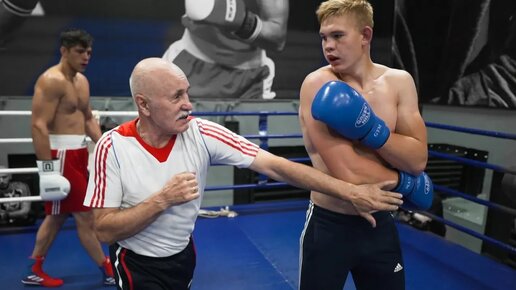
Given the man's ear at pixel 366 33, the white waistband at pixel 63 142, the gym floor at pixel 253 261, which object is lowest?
the gym floor at pixel 253 261

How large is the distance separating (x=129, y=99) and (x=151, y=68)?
2.84m

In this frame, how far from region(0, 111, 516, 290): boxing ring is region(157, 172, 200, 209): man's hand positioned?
1380mm

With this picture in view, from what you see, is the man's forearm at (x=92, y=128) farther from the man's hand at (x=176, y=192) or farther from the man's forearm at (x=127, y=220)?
the man's hand at (x=176, y=192)

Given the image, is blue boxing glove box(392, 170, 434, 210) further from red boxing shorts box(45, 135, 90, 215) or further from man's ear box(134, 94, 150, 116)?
red boxing shorts box(45, 135, 90, 215)

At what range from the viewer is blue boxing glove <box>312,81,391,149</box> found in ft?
3.57

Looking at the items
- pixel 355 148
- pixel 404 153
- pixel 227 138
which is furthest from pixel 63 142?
pixel 404 153

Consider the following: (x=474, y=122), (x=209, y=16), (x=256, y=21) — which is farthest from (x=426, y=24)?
(x=209, y=16)

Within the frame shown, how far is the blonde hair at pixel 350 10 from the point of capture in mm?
1139

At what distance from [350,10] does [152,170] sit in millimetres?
751

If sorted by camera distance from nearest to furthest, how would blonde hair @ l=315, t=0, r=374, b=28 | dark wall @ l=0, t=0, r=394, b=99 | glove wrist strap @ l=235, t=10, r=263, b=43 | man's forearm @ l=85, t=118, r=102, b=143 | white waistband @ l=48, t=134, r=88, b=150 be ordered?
blonde hair @ l=315, t=0, r=374, b=28 < white waistband @ l=48, t=134, r=88, b=150 < man's forearm @ l=85, t=118, r=102, b=143 < dark wall @ l=0, t=0, r=394, b=99 < glove wrist strap @ l=235, t=10, r=263, b=43

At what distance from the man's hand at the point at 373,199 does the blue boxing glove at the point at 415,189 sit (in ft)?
0.25

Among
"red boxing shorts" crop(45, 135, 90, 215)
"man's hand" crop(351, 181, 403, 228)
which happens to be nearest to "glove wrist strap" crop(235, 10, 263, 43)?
"red boxing shorts" crop(45, 135, 90, 215)

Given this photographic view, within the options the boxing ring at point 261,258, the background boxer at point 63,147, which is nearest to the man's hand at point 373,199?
the boxing ring at point 261,258

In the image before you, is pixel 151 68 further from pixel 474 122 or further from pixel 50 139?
pixel 474 122
